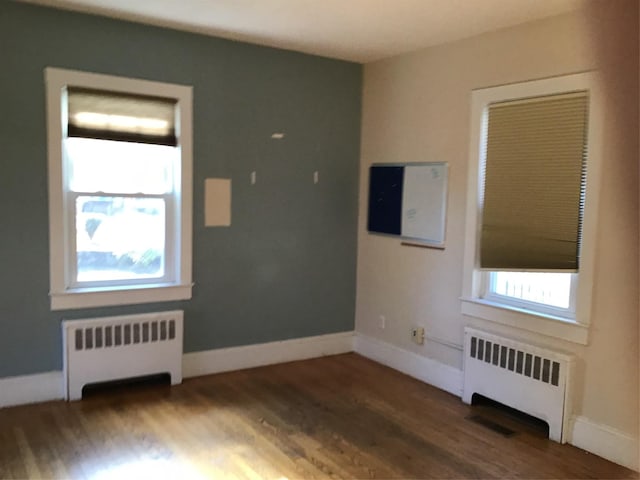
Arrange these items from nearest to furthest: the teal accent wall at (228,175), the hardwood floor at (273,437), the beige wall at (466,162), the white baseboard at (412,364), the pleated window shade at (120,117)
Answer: the hardwood floor at (273,437) → the beige wall at (466,162) → the teal accent wall at (228,175) → the pleated window shade at (120,117) → the white baseboard at (412,364)

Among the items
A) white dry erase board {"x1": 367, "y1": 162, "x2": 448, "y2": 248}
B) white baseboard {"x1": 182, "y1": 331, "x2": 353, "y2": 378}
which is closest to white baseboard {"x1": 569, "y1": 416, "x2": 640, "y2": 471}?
white dry erase board {"x1": 367, "y1": 162, "x2": 448, "y2": 248}

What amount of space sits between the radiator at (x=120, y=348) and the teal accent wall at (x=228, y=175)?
0.11 meters

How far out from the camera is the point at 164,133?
13.4 ft

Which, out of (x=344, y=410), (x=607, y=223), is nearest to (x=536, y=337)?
(x=607, y=223)

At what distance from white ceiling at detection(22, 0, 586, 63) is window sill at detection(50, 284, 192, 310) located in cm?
183

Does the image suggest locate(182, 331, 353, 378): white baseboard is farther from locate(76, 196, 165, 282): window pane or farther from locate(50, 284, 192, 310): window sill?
locate(76, 196, 165, 282): window pane

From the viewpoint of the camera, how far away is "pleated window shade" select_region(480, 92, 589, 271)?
336 cm

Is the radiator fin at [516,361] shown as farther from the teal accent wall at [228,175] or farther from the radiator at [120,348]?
the radiator at [120,348]

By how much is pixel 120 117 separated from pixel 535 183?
108 inches

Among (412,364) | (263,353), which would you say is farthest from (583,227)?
(263,353)

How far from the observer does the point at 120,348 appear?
3.97 meters

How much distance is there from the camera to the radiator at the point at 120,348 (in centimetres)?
382

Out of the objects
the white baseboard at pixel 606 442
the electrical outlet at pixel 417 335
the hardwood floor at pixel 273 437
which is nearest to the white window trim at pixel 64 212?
the hardwood floor at pixel 273 437

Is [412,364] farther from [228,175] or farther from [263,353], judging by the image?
[228,175]
